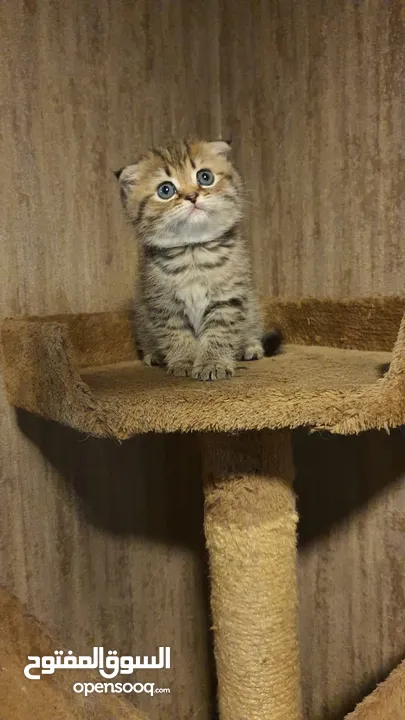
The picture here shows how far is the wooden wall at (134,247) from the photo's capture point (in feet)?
4.10

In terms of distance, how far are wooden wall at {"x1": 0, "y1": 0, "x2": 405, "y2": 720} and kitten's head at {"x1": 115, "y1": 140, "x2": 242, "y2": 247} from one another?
199mm

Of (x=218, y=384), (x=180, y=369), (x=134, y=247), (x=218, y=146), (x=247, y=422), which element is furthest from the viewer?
(x=134, y=247)

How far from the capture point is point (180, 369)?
1.11 m

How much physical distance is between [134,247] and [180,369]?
464 mm

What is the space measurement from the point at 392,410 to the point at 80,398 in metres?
0.43

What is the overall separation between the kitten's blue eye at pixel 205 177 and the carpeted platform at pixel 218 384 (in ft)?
1.17

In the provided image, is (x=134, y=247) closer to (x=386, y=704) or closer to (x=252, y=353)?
(x=252, y=353)

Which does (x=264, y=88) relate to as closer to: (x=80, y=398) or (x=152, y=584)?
(x=80, y=398)

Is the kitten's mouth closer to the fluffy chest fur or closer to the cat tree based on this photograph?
the fluffy chest fur

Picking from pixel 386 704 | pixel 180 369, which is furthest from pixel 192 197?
pixel 386 704

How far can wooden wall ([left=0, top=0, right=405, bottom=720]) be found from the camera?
125cm

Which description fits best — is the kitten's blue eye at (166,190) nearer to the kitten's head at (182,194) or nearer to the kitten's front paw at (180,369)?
the kitten's head at (182,194)

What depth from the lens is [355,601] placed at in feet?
4.61

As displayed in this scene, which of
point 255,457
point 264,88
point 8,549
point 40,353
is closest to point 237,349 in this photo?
point 255,457
